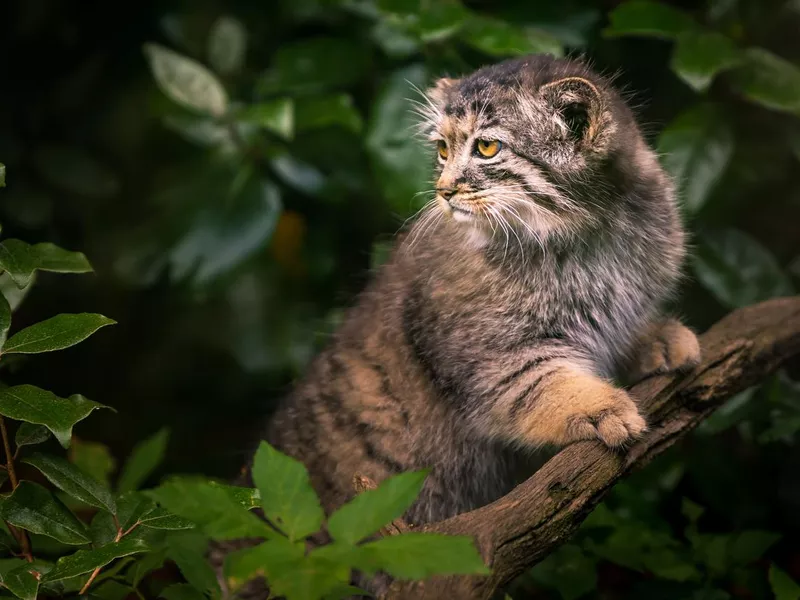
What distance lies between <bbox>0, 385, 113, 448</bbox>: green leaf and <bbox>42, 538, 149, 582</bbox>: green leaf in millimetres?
267

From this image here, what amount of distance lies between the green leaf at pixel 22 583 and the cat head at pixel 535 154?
5.09 feet

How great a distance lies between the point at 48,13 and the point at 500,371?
119 inches

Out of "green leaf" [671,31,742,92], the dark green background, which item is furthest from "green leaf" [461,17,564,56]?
"green leaf" [671,31,742,92]

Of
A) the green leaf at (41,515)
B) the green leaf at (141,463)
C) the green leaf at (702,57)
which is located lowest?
the green leaf at (141,463)

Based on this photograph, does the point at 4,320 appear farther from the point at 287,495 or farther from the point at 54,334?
the point at 287,495

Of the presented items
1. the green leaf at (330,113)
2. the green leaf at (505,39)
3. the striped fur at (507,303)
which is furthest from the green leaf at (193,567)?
the green leaf at (505,39)

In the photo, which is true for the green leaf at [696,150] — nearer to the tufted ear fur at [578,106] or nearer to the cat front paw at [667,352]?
the cat front paw at [667,352]

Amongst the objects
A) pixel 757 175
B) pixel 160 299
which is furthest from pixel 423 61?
pixel 160 299

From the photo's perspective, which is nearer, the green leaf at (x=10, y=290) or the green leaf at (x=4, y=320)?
the green leaf at (x=4, y=320)

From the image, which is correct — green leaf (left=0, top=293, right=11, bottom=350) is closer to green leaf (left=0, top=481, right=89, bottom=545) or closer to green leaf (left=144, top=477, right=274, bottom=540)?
green leaf (left=0, top=481, right=89, bottom=545)

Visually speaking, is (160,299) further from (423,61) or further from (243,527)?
(243,527)

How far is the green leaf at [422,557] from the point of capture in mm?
1629

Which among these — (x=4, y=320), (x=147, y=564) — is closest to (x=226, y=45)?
(x=4, y=320)

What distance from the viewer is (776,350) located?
290 centimetres
